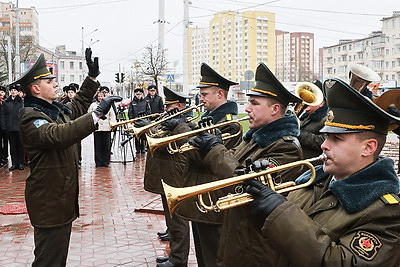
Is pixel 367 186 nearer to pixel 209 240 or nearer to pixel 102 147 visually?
pixel 209 240

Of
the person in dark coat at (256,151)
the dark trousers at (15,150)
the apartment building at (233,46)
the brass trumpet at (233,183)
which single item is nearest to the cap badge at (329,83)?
the brass trumpet at (233,183)

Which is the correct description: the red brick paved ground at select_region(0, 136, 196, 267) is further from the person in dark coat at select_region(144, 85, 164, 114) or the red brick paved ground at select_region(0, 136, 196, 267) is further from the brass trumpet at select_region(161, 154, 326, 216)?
the person in dark coat at select_region(144, 85, 164, 114)

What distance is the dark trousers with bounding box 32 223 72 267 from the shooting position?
439 centimetres

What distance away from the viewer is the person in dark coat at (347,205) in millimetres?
2133

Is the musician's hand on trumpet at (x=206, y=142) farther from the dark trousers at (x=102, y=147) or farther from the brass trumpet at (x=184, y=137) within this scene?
the dark trousers at (x=102, y=147)

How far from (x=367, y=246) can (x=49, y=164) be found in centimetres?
319

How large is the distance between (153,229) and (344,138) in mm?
5299

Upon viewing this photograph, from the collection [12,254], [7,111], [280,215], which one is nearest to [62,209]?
[12,254]

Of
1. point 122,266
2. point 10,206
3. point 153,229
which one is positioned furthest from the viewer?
point 10,206

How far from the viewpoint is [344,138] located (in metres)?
2.39

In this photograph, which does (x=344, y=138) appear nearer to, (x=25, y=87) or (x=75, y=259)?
(x=25, y=87)

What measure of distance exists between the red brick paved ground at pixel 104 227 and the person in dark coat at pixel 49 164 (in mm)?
1447

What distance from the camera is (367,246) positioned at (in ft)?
6.91

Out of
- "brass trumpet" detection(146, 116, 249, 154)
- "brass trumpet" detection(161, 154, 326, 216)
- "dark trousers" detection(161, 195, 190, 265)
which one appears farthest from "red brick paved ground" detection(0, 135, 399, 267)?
"brass trumpet" detection(161, 154, 326, 216)
